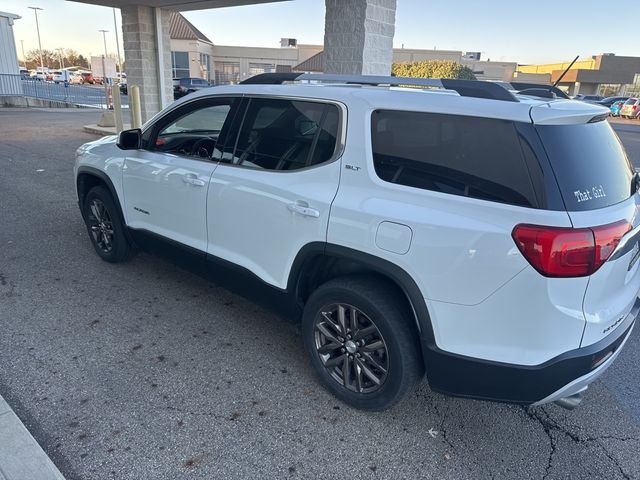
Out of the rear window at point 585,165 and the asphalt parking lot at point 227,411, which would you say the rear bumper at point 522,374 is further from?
the rear window at point 585,165

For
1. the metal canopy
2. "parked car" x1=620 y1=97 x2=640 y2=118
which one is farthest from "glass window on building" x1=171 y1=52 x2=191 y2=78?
"parked car" x1=620 y1=97 x2=640 y2=118

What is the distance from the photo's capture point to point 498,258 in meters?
2.09

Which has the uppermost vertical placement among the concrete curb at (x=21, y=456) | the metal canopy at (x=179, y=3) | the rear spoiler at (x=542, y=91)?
the metal canopy at (x=179, y=3)

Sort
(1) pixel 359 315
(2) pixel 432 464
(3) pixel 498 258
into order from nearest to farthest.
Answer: (3) pixel 498 258 → (2) pixel 432 464 → (1) pixel 359 315

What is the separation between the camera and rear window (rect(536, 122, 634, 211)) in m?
2.08

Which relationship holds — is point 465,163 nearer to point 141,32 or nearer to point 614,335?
point 614,335

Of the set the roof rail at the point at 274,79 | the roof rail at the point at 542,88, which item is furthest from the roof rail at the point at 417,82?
the roof rail at the point at 542,88

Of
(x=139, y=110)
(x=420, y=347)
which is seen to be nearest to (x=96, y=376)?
(x=420, y=347)

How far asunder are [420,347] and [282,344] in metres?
1.29

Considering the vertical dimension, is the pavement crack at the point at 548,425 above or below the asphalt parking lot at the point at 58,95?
below

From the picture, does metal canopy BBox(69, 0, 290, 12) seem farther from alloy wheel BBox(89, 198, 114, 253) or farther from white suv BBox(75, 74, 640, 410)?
white suv BBox(75, 74, 640, 410)

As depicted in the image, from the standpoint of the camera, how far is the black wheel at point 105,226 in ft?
→ 14.7

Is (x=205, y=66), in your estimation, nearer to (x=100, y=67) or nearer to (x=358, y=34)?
(x=100, y=67)

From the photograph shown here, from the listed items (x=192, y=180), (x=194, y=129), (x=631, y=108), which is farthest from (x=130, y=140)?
(x=631, y=108)
